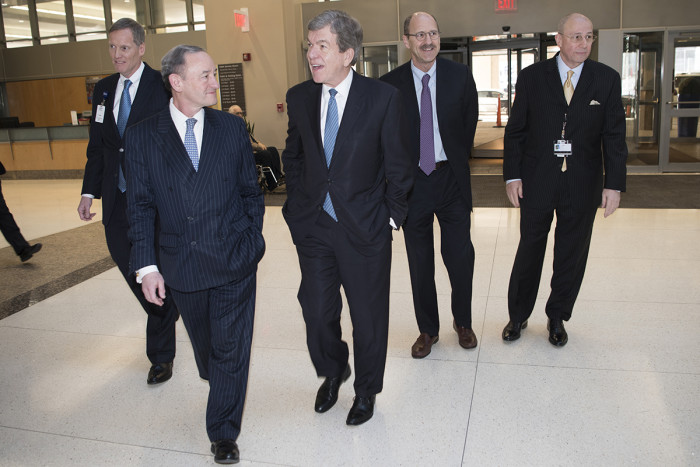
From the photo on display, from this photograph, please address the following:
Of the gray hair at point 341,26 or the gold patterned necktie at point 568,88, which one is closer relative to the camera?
the gray hair at point 341,26

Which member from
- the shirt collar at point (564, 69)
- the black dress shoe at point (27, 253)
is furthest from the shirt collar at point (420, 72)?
the black dress shoe at point (27, 253)

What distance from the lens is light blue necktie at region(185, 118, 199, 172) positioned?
7.85 feet

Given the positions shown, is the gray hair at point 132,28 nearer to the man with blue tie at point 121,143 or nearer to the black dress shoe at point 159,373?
the man with blue tie at point 121,143

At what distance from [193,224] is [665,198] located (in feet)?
23.6

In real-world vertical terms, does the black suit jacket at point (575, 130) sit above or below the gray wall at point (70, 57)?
below

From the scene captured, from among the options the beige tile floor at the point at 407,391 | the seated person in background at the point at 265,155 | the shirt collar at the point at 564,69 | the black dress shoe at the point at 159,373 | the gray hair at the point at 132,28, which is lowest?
the beige tile floor at the point at 407,391

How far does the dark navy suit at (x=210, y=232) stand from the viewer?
7.75 feet

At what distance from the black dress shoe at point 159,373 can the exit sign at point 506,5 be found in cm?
881

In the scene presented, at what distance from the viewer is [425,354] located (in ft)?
11.2

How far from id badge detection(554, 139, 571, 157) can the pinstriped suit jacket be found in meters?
1.75

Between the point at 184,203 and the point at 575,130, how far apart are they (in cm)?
206

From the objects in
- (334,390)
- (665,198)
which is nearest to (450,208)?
(334,390)

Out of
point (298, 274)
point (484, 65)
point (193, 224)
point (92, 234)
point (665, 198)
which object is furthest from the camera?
point (484, 65)

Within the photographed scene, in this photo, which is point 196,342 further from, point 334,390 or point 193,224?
point 334,390
